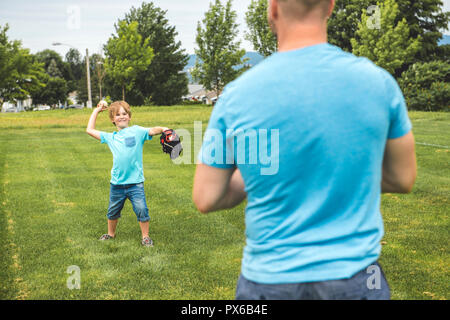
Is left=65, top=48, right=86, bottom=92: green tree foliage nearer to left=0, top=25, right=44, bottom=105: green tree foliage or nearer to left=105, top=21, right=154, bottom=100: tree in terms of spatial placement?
left=0, top=25, right=44, bottom=105: green tree foliage

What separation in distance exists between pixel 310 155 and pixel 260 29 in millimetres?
46610

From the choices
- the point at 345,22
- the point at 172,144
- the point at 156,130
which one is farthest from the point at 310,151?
the point at 345,22

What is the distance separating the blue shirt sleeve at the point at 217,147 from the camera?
1.56 m

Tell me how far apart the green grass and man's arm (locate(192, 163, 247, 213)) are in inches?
111

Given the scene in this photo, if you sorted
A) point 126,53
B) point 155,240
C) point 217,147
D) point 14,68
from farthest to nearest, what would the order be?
1. point 14,68
2. point 126,53
3. point 155,240
4. point 217,147

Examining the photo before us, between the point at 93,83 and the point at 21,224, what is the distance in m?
74.8

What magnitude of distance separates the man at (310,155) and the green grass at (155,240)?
9.52ft

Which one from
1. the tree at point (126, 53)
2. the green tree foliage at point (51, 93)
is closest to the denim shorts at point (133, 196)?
the tree at point (126, 53)

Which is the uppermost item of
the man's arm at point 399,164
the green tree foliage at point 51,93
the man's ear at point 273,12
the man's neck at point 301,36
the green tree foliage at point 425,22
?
the green tree foliage at point 425,22

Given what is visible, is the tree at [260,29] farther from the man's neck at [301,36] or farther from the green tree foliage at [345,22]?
the man's neck at [301,36]

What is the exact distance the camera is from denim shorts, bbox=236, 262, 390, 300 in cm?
153

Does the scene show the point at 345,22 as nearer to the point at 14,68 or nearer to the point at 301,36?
the point at 14,68

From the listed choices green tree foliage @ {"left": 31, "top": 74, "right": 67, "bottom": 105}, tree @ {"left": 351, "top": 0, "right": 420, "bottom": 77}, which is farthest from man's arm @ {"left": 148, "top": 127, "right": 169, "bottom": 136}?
green tree foliage @ {"left": 31, "top": 74, "right": 67, "bottom": 105}

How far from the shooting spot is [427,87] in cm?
3475
